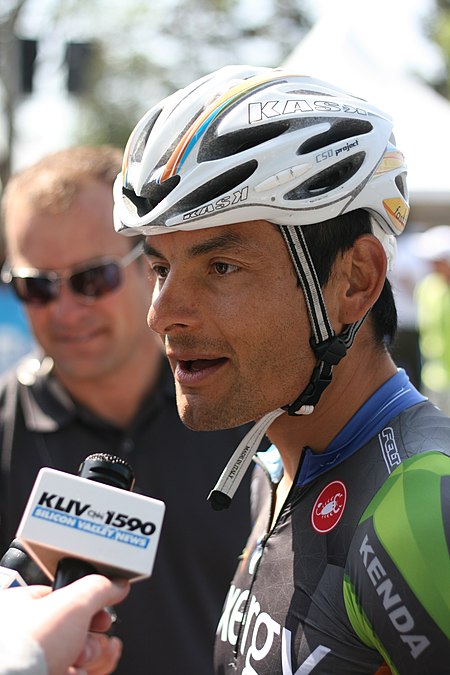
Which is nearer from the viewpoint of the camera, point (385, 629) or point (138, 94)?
point (385, 629)

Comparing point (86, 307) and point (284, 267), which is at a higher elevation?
point (284, 267)

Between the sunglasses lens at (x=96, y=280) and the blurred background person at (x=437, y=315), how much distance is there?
7000 millimetres

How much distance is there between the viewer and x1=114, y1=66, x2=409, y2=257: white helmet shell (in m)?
2.38

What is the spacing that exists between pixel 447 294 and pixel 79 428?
7.40m

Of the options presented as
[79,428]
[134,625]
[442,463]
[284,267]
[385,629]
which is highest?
[284,267]

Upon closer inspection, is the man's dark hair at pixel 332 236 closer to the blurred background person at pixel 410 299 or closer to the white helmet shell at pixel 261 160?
the white helmet shell at pixel 261 160

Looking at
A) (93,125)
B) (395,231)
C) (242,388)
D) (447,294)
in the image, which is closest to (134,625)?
(242,388)

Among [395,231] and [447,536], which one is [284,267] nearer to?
[395,231]

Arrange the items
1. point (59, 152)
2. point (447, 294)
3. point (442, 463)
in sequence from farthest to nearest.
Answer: point (447, 294)
point (59, 152)
point (442, 463)

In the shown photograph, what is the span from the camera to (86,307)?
450cm

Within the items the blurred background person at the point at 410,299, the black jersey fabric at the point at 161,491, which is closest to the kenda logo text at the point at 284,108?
the black jersey fabric at the point at 161,491

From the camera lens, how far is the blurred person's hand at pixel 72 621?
177 centimetres

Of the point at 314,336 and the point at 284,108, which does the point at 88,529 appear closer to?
the point at 314,336

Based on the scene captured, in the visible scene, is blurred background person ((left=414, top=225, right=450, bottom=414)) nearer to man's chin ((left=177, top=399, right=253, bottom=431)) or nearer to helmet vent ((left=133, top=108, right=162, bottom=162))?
helmet vent ((left=133, top=108, right=162, bottom=162))
